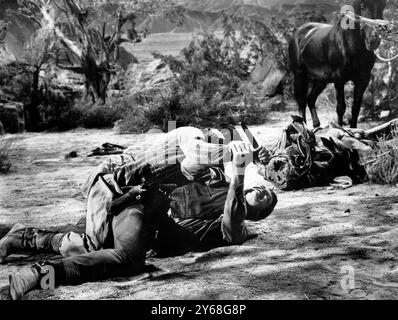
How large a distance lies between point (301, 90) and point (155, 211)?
2.22 m

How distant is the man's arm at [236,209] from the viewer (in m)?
2.95

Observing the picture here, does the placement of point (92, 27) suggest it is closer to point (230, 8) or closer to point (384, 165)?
point (230, 8)

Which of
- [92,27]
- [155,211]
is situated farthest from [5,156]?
[92,27]

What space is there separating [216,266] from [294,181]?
1.39 meters

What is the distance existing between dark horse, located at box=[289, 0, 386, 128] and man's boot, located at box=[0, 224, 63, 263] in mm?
2430

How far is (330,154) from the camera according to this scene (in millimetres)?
4066

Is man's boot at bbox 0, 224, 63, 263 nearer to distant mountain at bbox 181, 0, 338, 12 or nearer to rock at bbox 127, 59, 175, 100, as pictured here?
rock at bbox 127, 59, 175, 100

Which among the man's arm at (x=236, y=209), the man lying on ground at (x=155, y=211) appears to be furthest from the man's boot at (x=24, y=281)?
the man's arm at (x=236, y=209)

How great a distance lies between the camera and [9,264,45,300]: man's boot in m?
2.51

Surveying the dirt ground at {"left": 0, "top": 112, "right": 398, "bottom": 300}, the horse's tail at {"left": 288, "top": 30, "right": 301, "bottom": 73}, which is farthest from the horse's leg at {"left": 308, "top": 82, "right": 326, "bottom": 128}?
the dirt ground at {"left": 0, "top": 112, "right": 398, "bottom": 300}

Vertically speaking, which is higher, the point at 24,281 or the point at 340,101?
the point at 340,101

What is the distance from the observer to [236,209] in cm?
295
